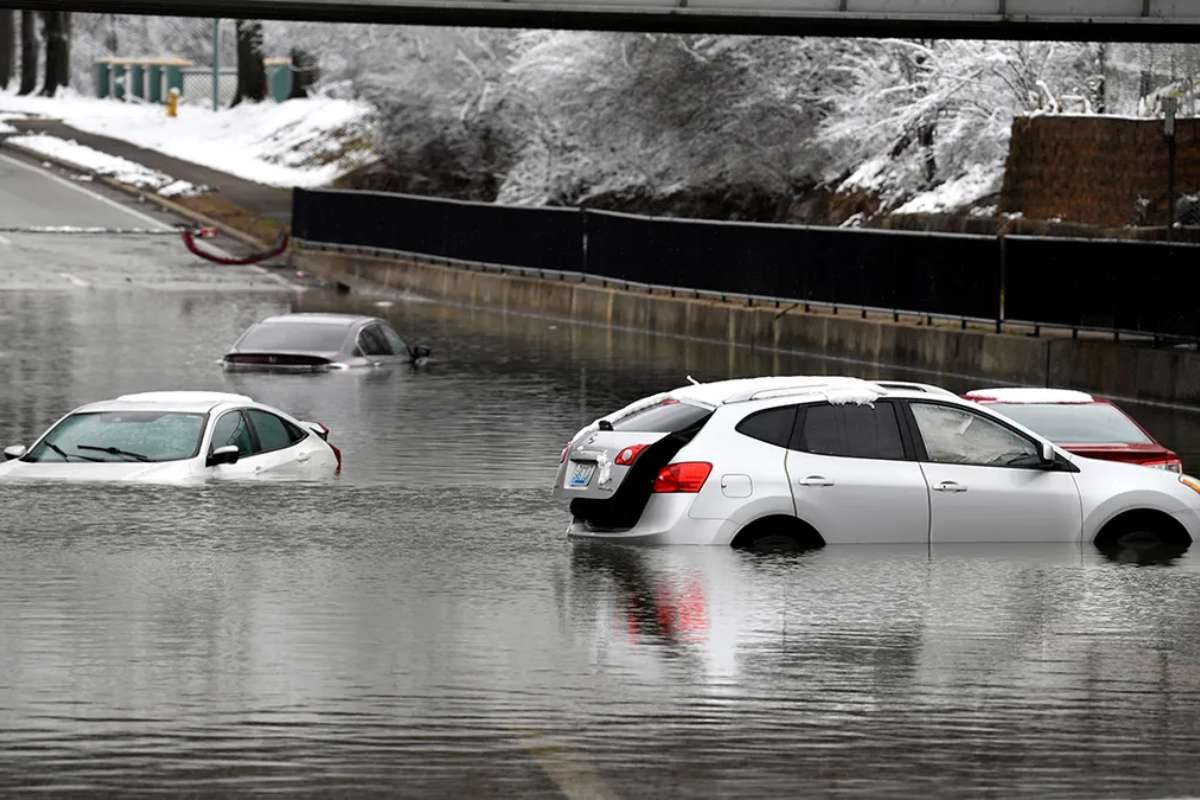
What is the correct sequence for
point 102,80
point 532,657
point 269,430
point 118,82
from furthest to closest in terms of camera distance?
point 118,82
point 102,80
point 269,430
point 532,657

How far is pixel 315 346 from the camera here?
36.5 meters

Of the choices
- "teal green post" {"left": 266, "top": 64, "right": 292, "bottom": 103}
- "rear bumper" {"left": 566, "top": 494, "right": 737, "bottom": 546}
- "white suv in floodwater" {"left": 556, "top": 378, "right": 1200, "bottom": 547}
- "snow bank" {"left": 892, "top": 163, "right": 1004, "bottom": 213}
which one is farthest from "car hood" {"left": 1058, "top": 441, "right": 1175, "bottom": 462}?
"teal green post" {"left": 266, "top": 64, "right": 292, "bottom": 103}

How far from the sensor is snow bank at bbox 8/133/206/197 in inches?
2933

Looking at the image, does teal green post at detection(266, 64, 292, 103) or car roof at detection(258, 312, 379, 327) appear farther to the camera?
teal green post at detection(266, 64, 292, 103)

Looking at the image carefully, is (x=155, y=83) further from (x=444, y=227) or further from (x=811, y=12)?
(x=811, y=12)

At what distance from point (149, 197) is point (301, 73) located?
2949 centimetres

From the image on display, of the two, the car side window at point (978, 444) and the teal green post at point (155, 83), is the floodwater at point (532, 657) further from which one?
the teal green post at point (155, 83)

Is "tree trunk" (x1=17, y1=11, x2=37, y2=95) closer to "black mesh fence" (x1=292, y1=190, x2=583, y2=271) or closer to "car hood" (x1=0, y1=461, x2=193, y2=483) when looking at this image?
"black mesh fence" (x1=292, y1=190, x2=583, y2=271)

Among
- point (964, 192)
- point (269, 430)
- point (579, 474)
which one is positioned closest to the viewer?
point (579, 474)

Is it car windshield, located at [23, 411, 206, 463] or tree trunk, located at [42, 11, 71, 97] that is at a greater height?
tree trunk, located at [42, 11, 71, 97]

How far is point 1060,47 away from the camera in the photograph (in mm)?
53938

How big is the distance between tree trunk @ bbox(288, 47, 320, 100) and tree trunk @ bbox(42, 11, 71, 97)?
15067 mm

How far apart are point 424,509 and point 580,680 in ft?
27.3

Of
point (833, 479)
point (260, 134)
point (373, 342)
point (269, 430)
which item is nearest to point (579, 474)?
point (833, 479)
